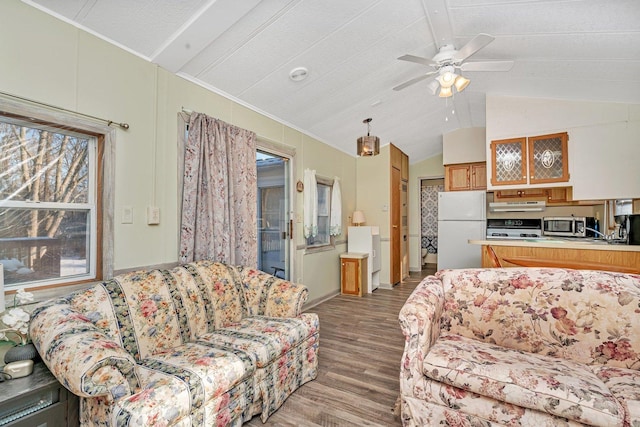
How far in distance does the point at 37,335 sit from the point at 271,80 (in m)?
2.52

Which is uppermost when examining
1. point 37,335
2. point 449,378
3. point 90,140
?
point 90,140

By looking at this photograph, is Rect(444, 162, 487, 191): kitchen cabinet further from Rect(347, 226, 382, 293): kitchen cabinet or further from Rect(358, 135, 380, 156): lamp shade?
Rect(358, 135, 380, 156): lamp shade

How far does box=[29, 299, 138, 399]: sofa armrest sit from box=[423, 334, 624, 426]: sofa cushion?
4.88ft

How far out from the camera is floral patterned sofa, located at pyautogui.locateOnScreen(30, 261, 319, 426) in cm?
119

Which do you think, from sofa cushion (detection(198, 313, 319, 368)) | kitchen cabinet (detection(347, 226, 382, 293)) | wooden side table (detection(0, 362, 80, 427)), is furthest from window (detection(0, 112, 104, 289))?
kitchen cabinet (detection(347, 226, 382, 293))

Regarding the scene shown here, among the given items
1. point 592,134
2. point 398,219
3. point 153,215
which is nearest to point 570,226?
point 592,134

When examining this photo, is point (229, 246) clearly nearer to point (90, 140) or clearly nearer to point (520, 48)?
point (90, 140)

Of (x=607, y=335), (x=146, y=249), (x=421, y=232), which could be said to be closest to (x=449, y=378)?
(x=607, y=335)

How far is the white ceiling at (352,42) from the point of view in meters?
1.93

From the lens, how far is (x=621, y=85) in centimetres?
298

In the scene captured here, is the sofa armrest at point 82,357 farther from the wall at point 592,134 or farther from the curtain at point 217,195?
the wall at point 592,134

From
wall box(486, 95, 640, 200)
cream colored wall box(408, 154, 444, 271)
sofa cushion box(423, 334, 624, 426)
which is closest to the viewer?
sofa cushion box(423, 334, 624, 426)

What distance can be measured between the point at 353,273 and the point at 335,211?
1.09 meters

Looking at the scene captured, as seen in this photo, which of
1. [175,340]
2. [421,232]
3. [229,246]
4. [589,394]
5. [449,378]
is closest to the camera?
[589,394]
